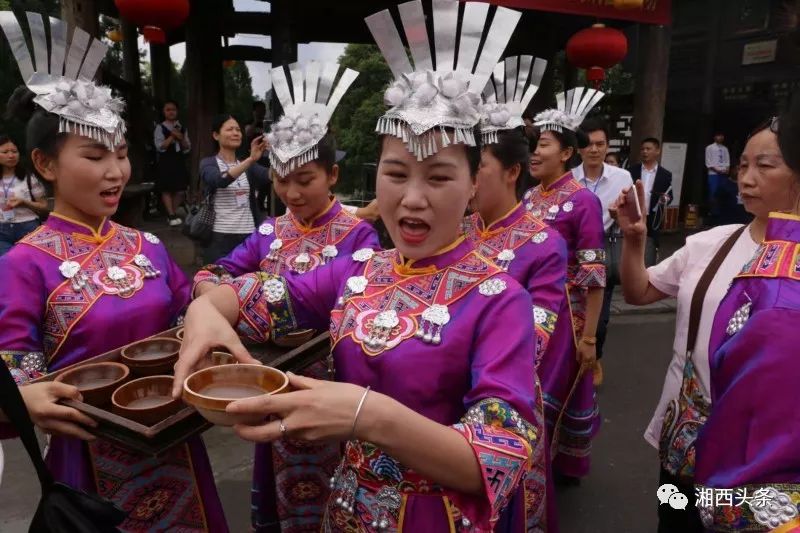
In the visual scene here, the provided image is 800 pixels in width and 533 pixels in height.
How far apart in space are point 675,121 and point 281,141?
1262 cm

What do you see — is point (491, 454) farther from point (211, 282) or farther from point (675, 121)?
point (675, 121)

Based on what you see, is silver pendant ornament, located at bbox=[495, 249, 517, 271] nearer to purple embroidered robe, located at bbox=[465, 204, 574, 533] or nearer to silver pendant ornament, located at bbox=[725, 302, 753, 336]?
purple embroidered robe, located at bbox=[465, 204, 574, 533]

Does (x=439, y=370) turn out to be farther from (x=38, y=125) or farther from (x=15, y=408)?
(x=38, y=125)

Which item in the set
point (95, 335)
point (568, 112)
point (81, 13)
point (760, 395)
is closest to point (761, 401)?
point (760, 395)

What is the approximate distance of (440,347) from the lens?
1.46 meters

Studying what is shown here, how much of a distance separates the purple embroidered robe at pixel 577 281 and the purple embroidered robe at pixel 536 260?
79cm

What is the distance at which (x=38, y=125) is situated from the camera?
2.07 meters

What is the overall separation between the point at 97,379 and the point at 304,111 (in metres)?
1.62

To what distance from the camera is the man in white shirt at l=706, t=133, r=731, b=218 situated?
38.9ft

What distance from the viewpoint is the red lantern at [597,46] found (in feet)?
22.6

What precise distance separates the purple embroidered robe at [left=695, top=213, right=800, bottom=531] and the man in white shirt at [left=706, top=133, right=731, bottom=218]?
1189 centimetres

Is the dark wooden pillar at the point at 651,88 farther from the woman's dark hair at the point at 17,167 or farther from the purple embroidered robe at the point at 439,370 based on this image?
the purple embroidered robe at the point at 439,370

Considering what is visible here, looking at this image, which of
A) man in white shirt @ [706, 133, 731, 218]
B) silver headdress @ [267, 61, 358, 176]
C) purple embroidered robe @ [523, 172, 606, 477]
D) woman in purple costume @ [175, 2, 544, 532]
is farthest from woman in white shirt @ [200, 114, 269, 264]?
man in white shirt @ [706, 133, 731, 218]

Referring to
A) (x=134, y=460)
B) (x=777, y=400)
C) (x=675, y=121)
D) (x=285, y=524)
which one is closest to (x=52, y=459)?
(x=134, y=460)
